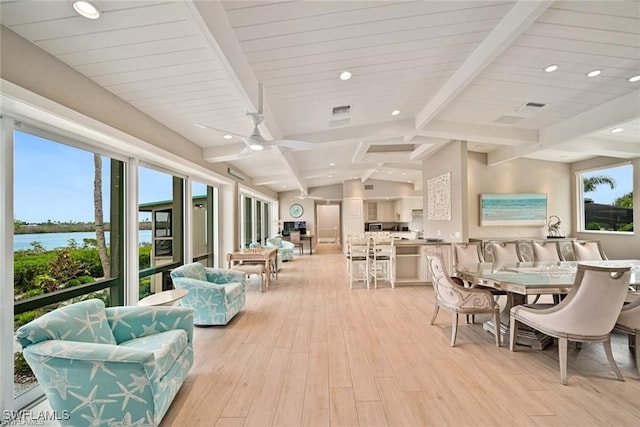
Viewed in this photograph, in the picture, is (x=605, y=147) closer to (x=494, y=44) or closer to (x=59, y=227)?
(x=494, y=44)

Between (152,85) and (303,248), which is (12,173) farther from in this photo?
(303,248)

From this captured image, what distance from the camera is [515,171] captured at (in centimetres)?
670

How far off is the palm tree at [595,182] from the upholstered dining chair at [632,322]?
5.21m

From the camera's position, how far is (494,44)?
8.58ft

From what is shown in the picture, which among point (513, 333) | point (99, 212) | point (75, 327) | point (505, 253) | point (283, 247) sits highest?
point (99, 212)

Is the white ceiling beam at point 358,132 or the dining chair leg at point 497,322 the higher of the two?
the white ceiling beam at point 358,132

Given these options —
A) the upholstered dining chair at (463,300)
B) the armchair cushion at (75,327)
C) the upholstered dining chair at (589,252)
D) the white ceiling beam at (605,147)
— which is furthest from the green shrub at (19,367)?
the white ceiling beam at (605,147)

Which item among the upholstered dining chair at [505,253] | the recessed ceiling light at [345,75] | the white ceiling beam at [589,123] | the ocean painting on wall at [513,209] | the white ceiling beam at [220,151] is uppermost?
the recessed ceiling light at [345,75]

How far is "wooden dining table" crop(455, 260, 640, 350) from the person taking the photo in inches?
108

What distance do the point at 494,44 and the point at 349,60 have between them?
1.35 m

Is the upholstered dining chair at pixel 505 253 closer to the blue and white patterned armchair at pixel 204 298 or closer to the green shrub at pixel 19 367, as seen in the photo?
the blue and white patterned armchair at pixel 204 298

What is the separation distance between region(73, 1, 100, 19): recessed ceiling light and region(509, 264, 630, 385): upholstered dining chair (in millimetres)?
3882

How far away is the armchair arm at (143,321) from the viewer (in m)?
Answer: 2.33

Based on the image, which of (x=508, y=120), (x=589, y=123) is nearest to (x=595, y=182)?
(x=589, y=123)
